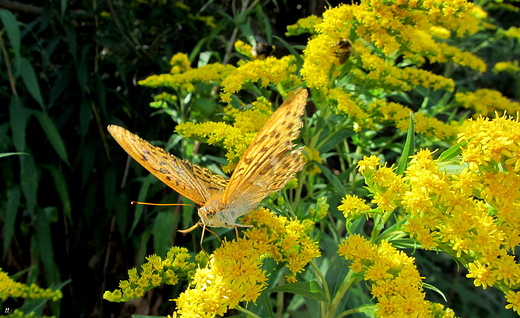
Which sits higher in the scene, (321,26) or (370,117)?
(321,26)

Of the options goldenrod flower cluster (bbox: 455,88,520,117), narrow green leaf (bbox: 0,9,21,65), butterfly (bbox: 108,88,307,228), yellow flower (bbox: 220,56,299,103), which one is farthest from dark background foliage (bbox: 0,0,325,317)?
goldenrod flower cluster (bbox: 455,88,520,117)

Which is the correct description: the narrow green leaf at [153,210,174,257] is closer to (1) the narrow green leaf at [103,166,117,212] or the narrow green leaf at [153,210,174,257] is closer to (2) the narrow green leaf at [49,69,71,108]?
(1) the narrow green leaf at [103,166,117,212]

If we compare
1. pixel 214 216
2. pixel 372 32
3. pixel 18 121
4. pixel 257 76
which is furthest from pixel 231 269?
pixel 18 121

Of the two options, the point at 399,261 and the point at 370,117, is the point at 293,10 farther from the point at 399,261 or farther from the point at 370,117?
the point at 399,261

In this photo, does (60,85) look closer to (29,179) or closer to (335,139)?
(29,179)

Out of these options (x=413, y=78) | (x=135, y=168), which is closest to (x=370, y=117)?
(x=413, y=78)

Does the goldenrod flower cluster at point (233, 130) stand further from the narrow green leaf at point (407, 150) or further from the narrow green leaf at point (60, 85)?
the narrow green leaf at point (60, 85)
